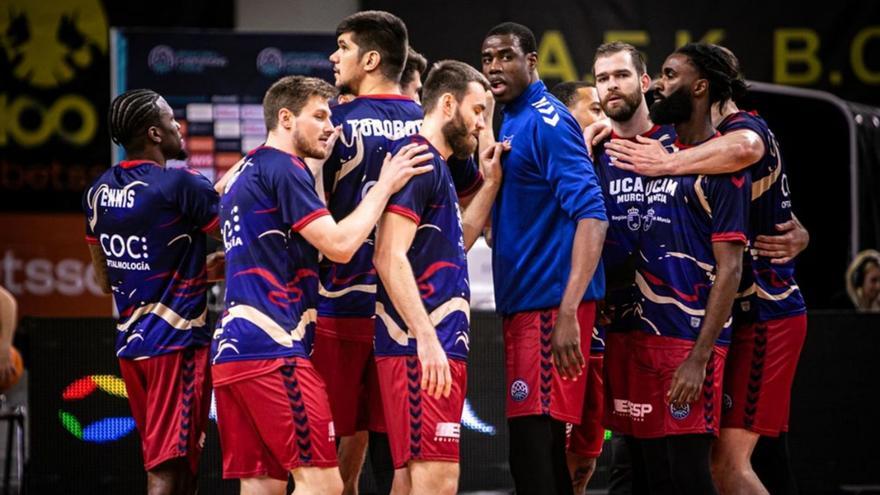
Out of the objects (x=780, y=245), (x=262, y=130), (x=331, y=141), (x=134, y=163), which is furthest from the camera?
(x=262, y=130)

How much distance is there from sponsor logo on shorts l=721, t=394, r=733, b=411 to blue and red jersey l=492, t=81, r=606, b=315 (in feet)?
2.97

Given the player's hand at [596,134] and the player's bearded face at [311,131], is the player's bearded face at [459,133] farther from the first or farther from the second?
the player's hand at [596,134]

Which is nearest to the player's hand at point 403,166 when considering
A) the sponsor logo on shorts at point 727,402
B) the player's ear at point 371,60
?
the player's ear at point 371,60

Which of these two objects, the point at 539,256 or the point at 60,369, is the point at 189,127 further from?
the point at 539,256

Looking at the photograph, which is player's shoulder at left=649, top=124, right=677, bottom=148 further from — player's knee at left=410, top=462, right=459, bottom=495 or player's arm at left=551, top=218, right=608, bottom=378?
player's knee at left=410, top=462, right=459, bottom=495

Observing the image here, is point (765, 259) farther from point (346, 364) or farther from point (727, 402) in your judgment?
point (346, 364)

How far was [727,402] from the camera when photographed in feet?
19.3

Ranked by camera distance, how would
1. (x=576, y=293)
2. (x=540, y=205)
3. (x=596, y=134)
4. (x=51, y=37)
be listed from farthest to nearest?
(x=51, y=37) < (x=596, y=134) < (x=540, y=205) < (x=576, y=293)

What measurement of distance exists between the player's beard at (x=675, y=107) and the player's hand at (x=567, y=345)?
3.54 ft

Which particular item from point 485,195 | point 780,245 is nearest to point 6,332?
point 485,195

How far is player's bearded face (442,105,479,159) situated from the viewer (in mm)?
5094

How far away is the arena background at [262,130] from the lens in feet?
24.7

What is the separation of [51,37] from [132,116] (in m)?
6.85

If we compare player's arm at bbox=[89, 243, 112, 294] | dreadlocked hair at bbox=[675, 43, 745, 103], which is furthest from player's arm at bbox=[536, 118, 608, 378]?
player's arm at bbox=[89, 243, 112, 294]
